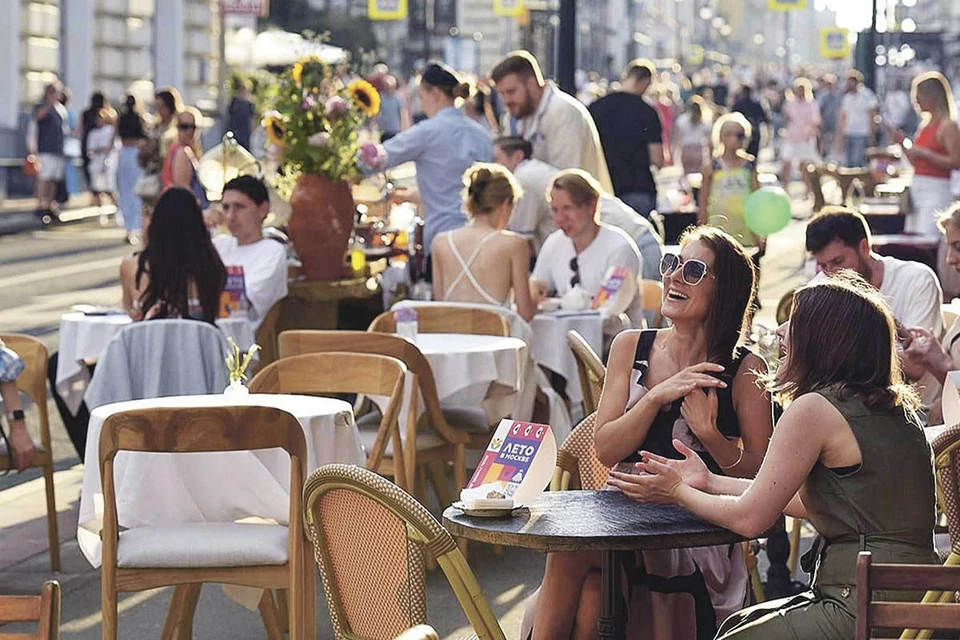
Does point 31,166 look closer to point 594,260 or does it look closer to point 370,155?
point 370,155

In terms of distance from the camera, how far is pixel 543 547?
159 inches

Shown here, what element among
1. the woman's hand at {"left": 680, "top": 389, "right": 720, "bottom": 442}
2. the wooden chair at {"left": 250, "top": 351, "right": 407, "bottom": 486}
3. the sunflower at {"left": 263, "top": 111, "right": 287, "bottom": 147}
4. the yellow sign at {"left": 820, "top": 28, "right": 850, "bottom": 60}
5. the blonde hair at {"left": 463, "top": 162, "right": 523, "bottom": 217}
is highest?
the yellow sign at {"left": 820, "top": 28, "right": 850, "bottom": 60}

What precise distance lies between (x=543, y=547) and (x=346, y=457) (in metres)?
1.99

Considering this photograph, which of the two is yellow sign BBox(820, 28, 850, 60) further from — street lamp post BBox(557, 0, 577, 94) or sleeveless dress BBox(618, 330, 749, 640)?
sleeveless dress BBox(618, 330, 749, 640)

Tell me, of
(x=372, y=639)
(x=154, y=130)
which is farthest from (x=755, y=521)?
(x=154, y=130)

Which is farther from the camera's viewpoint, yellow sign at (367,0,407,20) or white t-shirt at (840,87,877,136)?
yellow sign at (367,0,407,20)

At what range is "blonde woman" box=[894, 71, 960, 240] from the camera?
12.4m

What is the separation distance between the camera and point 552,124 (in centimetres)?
1134

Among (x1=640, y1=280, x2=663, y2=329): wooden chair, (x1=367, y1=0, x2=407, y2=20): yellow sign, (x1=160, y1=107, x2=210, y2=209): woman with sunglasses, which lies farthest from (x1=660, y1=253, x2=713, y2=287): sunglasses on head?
(x1=367, y1=0, x2=407, y2=20): yellow sign

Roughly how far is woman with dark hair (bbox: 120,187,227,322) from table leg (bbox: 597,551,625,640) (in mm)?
3580

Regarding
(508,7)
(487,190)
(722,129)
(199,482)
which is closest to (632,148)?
(722,129)

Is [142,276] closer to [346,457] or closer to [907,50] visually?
[346,457]

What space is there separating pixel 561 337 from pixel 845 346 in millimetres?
4713

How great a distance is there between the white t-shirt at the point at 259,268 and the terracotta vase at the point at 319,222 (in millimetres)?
977
